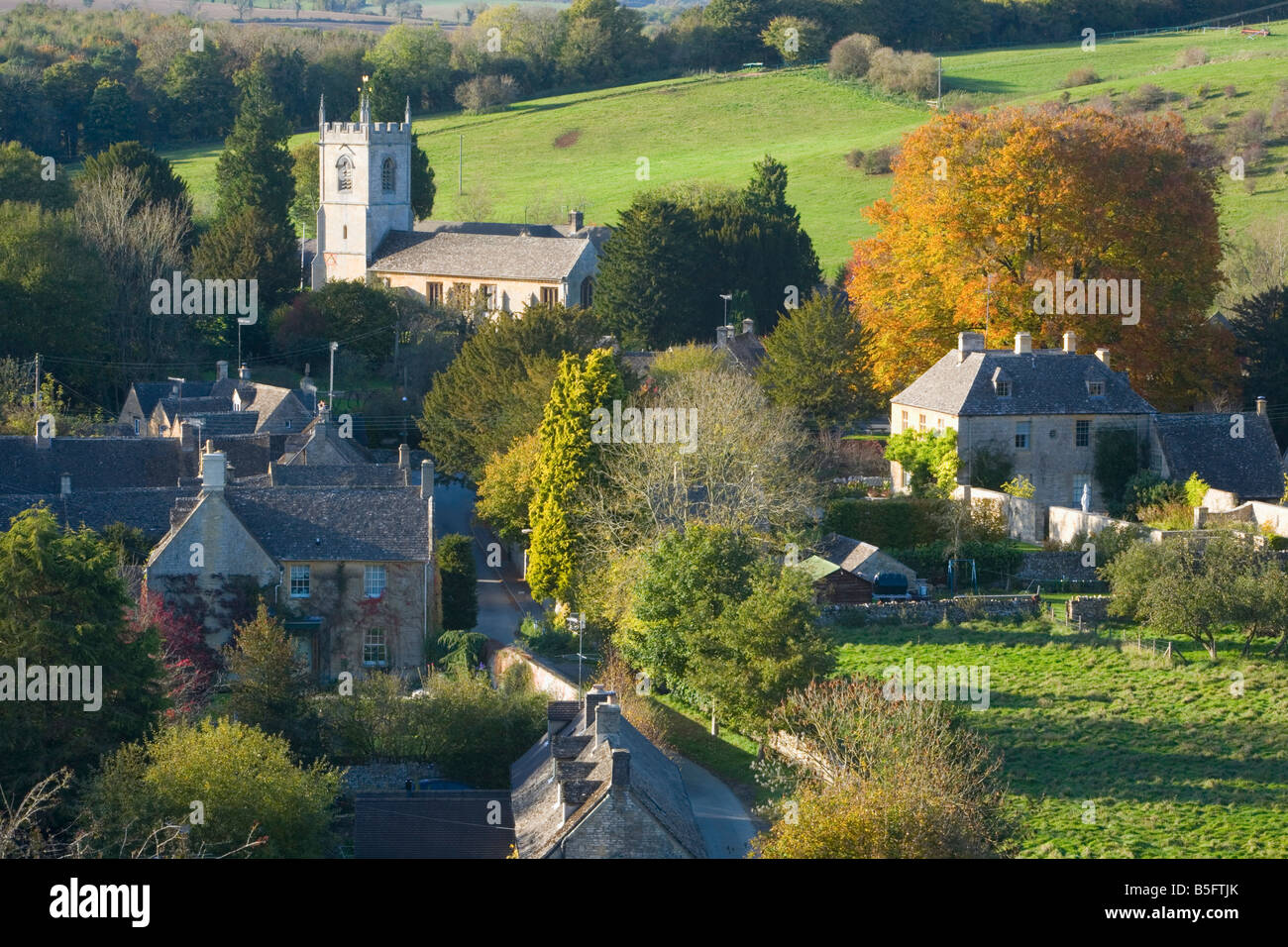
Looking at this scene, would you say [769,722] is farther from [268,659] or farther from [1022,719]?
[268,659]

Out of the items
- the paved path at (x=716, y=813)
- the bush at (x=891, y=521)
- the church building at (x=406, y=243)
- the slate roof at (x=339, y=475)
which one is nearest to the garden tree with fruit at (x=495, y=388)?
the slate roof at (x=339, y=475)

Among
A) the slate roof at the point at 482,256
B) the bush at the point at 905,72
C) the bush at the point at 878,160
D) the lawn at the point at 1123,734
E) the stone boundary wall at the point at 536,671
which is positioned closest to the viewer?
the lawn at the point at 1123,734

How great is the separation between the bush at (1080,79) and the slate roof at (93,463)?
82080 mm

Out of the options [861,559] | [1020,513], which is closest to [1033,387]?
[1020,513]

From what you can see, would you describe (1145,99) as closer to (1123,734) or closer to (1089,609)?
(1089,609)

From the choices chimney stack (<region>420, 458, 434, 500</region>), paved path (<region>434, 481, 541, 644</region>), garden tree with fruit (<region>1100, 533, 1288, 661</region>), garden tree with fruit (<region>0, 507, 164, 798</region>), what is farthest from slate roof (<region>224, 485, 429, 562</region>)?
garden tree with fruit (<region>1100, 533, 1288, 661</region>)

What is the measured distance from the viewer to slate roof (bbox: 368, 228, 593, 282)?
89.6 meters

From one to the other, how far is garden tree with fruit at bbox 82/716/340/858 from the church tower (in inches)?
2676

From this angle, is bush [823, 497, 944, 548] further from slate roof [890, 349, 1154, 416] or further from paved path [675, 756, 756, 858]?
paved path [675, 756, 756, 858]

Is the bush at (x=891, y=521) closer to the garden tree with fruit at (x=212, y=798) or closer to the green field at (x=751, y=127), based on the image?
the garden tree with fruit at (x=212, y=798)

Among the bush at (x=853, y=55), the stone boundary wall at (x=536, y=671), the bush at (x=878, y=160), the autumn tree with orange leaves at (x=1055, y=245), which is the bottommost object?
the stone boundary wall at (x=536, y=671)

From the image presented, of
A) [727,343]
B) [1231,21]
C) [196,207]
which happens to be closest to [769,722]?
[727,343]

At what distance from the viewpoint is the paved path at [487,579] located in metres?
47.3

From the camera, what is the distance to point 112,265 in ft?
257
